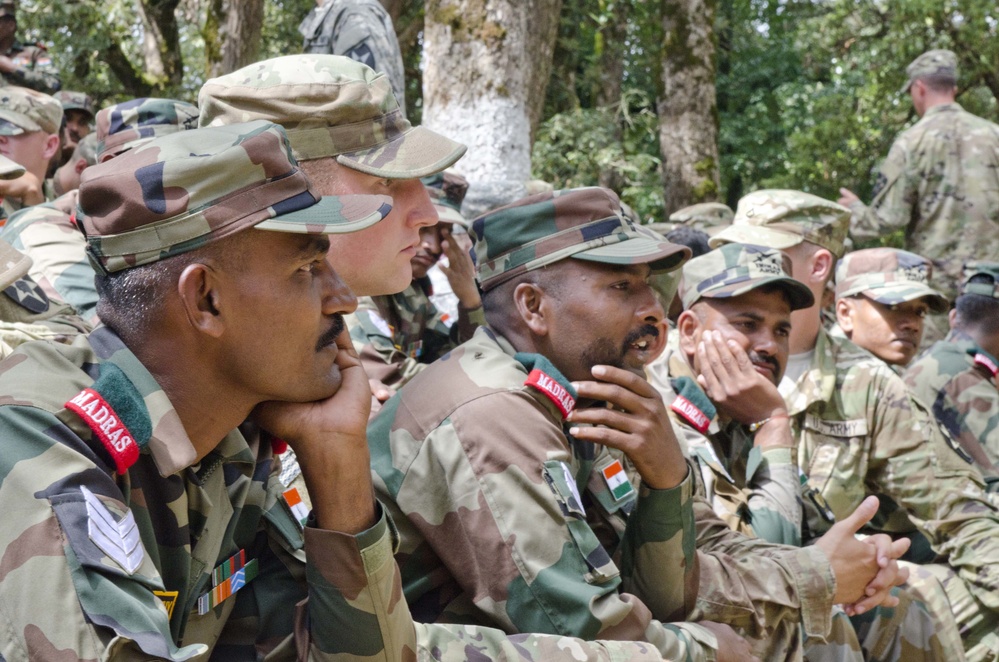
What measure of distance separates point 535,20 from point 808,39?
950 cm

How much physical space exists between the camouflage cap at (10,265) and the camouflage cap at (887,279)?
14.6ft

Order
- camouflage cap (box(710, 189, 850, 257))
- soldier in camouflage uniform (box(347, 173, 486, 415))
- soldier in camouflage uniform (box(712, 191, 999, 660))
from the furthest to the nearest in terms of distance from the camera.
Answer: camouflage cap (box(710, 189, 850, 257)) < soldier in camouflage uniform (box(347, 173, 486, 415)) < soldier in camouflage uniform (box(712, 191, 999, 660))

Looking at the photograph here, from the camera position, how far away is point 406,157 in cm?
298

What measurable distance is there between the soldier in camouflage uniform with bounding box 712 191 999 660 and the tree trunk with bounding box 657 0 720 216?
4430 millimetres

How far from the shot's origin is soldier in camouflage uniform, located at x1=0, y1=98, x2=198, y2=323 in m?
A: 4.27

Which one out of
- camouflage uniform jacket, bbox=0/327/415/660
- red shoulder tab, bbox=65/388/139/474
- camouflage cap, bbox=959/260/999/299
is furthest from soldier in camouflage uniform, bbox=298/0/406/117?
red shoulder tab, bbox=65/388/139/474

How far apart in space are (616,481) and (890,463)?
6.47ft

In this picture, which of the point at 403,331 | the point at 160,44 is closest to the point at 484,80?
the point at 403,331

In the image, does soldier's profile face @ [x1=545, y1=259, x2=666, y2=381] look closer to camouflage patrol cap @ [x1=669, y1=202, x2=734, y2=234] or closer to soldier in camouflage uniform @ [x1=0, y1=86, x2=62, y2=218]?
soldier in camouflage uniform @ [x1=0, y1=86, x2=62, y2=218]

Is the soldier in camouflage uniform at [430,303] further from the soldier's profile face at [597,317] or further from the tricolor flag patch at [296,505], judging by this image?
the tricolor flag patch at [296,505]

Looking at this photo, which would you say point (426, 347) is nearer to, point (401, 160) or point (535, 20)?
point (535, 20)

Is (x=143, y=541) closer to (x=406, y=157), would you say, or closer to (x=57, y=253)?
(x=406, y=157)

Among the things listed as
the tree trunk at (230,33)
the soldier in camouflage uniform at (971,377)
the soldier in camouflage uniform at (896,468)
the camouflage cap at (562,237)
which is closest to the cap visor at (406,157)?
the camouflage cap at (562,237)

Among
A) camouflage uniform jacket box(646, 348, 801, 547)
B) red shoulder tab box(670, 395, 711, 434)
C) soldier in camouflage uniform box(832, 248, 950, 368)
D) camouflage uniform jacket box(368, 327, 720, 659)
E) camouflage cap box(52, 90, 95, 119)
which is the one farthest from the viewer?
camouflage cap box(52, 90, 95, 119)
